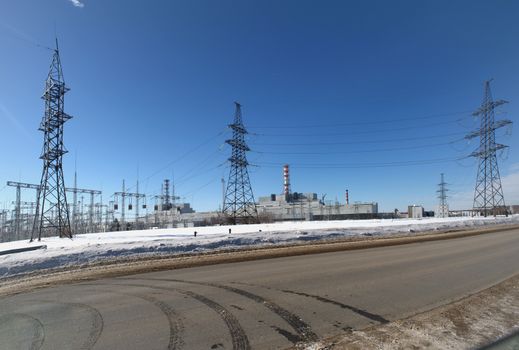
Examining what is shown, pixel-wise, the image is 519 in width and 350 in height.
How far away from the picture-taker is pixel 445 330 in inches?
224

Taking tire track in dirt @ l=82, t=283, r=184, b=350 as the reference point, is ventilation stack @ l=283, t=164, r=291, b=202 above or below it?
A: above

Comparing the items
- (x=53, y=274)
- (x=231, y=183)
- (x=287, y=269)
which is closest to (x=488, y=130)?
(x=231, y=183)

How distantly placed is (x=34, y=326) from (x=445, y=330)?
703 centimetres

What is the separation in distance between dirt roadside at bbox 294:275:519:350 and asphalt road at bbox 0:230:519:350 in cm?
35

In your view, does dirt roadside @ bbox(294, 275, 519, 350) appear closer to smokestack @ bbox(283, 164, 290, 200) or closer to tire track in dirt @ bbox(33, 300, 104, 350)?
tire track in dirt @ bbox(33, 300, 104, 350)

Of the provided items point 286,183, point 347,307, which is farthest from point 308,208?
point 347,307

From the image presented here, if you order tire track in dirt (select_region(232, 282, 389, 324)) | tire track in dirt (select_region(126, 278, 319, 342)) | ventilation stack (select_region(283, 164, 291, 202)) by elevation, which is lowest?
tire track in dirt (select_region(232, 282, 389, 324))

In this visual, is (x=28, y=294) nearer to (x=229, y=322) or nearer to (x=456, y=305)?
(x=229, y=322)

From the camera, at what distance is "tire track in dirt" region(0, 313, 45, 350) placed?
538 cm

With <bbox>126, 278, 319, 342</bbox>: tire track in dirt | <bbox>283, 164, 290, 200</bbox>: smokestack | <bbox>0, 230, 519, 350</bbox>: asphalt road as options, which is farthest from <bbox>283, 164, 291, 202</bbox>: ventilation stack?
<bbox>126, 278, 319, 342</bbox>: tire track in dirt

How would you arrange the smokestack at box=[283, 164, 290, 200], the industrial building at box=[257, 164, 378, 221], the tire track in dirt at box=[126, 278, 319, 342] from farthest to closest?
the smokestack at box=[283, 164, 290, 200], the industrial building at box=[257, 164, 378, 221], the tire track in dirt at box=[126, 278, 319, 342]

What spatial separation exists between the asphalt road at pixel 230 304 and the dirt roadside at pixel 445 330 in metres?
0.35

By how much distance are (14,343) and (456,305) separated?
26.4 feet

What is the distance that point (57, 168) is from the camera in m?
31.0
